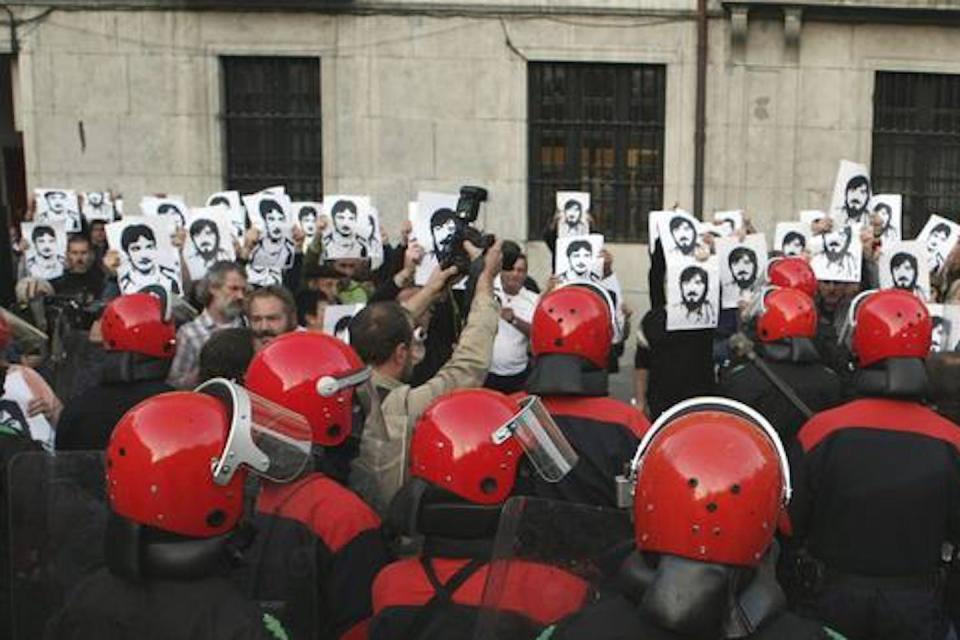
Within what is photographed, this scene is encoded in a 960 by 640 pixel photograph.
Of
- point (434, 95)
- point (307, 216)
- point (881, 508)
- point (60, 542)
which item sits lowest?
point (881, 508)

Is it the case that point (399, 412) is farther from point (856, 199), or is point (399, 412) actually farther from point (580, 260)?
point (856, 199)

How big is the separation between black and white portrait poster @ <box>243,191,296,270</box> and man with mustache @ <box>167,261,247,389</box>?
2.32 meters

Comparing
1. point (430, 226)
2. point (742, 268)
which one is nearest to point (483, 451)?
point (430, 226)

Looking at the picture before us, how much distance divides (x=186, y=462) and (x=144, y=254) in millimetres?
5113

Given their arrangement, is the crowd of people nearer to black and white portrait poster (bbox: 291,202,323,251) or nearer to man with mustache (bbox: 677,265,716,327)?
man with mustache (bbox: 677,265,716,327)

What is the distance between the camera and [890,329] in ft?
12.2

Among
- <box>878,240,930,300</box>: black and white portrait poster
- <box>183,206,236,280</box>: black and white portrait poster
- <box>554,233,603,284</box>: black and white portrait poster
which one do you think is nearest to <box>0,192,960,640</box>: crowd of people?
<box>878,240,930,300</box>: black and white portrait poster

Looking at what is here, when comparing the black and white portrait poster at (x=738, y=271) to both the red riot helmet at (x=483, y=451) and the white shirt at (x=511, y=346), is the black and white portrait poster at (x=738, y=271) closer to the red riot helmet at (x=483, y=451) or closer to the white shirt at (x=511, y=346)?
the white shirt at (x=511, y=346)

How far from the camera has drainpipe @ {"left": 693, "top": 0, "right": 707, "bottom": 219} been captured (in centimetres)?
1291

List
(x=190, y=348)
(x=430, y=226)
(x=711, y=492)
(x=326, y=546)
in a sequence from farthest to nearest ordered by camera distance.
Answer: (x=430, y=226) < (x=190, y=348) < (x=326, y=546) < (x=711, y=492)

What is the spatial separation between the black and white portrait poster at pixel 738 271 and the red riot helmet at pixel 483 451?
5.11m

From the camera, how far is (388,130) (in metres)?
13.0

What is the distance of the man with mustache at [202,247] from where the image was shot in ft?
24.5

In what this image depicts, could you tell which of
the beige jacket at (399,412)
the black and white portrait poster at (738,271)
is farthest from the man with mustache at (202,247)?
the beige jacket at (399,412)
